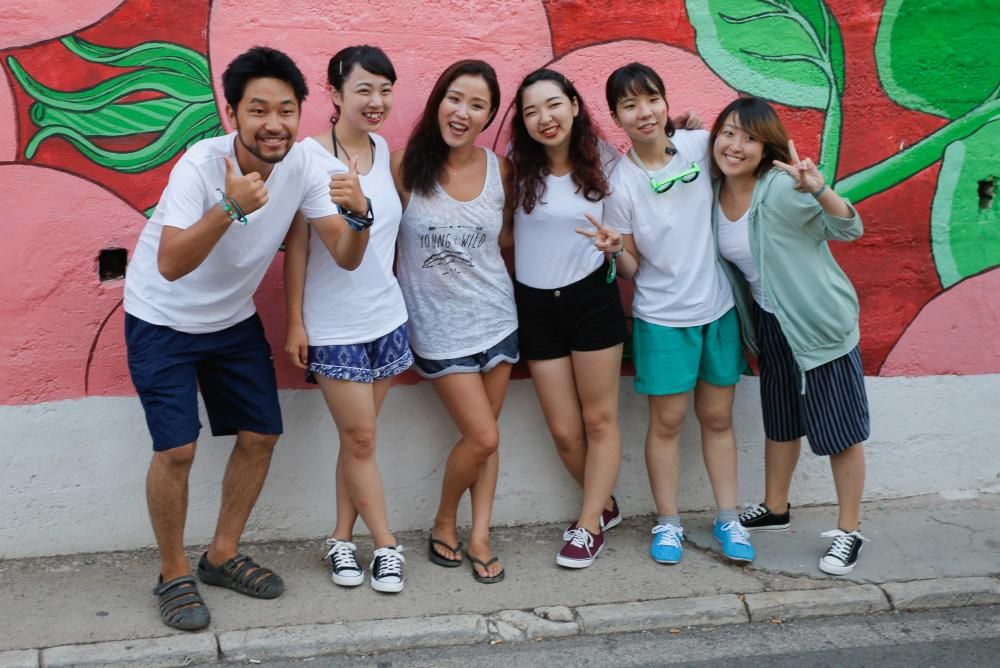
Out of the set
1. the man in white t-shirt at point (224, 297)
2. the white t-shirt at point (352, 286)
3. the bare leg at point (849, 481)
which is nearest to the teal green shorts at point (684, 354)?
the bare leg at point (849, 481)

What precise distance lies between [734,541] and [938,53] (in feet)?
7.80

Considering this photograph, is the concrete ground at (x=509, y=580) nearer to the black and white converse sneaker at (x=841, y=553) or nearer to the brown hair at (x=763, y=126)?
the black and white converse sneaker at (x=841, y=553)

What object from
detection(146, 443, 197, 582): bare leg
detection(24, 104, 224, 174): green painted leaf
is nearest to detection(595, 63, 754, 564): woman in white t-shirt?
detection(24, 104, 224, 174): green painted leaf

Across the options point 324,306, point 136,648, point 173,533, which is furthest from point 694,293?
point 136,648

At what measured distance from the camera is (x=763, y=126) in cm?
431

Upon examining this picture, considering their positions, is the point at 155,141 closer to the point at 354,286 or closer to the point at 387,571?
the point at 354,286

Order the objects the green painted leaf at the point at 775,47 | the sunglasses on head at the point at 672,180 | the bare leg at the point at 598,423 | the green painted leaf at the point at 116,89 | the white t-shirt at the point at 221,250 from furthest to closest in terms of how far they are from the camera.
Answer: the green painted leaf at the point at 775,47, the bare leg at the point at 598,423, the sunglasses on head at the point at 672,180, the green painted leaf at the point at 116,89, the white t-shirt at the point at 221,250

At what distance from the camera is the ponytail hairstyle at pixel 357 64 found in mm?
4053

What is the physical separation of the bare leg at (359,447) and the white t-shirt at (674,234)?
1217mm

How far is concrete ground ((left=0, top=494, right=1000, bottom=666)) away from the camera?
13.4ft

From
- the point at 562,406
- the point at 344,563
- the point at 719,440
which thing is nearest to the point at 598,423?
the point at 562,406

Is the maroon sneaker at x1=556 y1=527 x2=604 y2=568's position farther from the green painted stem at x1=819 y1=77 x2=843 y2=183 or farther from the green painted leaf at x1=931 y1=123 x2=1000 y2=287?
the green painted leaf at x1=931 y1=123 x2=1000 y2=287

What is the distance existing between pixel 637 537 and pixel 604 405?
70cm

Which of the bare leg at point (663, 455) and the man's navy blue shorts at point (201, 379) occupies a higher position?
the man's navy blue shorts at point (201, 379)
